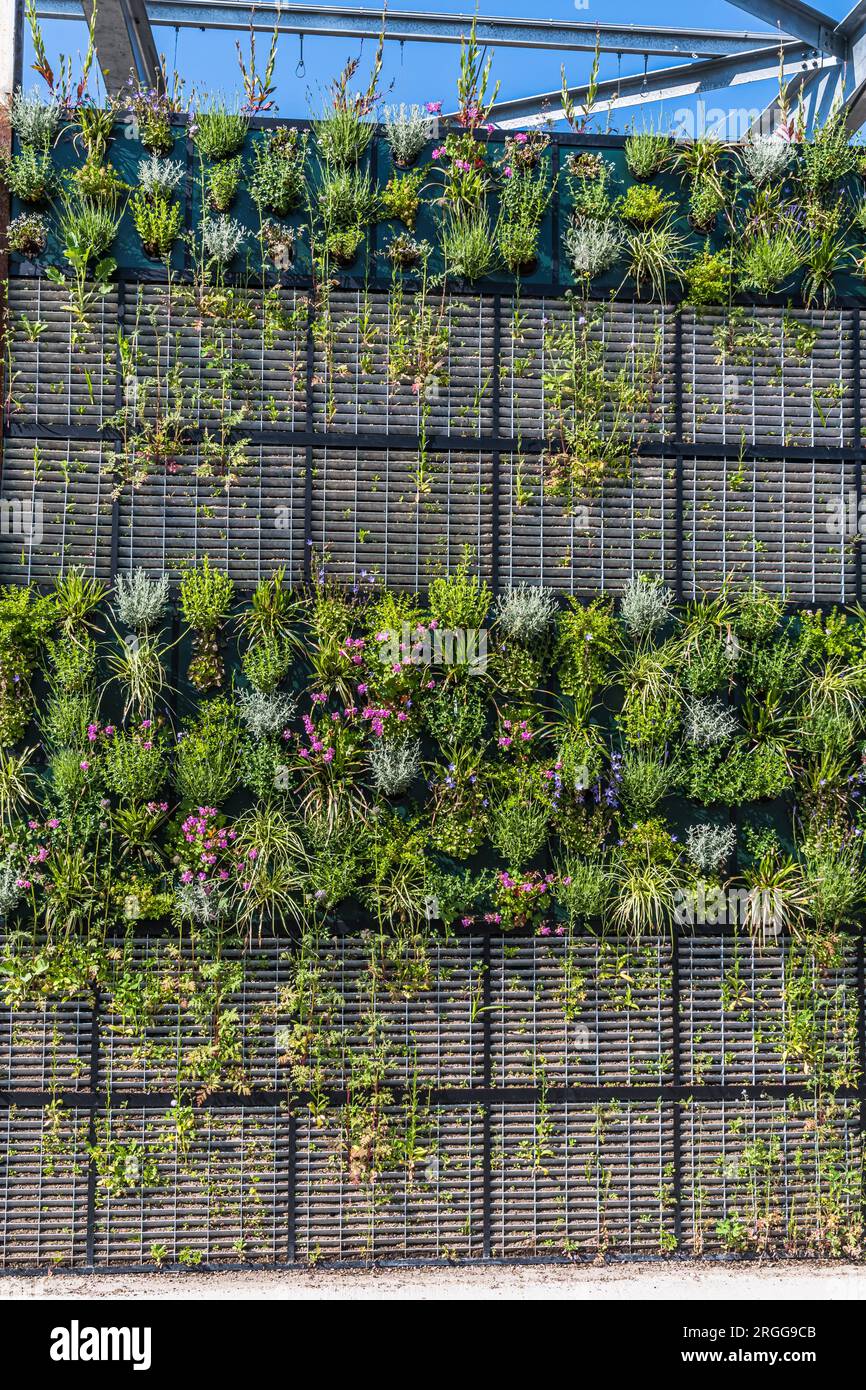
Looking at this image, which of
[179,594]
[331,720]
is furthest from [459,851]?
[179,594]

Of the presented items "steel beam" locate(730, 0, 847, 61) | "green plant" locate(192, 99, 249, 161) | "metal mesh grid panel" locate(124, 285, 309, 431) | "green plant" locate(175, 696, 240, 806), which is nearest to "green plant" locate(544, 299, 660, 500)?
"metal mesh grid panel" locate(124, 285, 309, 431)

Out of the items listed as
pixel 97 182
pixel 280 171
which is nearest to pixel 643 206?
pixel 280 171

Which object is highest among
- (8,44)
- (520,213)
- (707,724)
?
(8,44)

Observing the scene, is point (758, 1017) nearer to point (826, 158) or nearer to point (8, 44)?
point (826, 158)

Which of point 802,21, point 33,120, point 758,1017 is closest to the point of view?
point 33,120

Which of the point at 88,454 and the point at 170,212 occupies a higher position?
the point at 170,212

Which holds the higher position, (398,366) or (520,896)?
(398,366)

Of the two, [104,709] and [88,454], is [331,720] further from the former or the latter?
[88,454]

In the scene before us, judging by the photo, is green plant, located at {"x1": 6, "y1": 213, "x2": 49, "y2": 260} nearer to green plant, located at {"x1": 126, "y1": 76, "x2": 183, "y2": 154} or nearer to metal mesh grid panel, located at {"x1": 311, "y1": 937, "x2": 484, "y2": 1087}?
green plant, located at {"x1": 126, "y1": 76, "x2": 183, "y2": 154}
